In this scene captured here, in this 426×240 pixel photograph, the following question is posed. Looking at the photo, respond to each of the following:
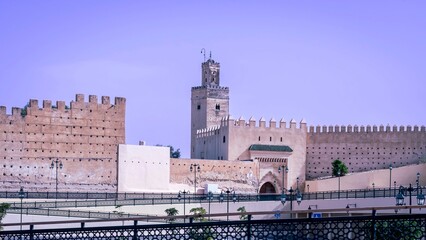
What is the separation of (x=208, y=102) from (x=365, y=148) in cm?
967

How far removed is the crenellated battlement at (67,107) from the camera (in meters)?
38.8

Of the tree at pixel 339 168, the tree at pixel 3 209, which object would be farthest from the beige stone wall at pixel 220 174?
the tree at pixel 3 209

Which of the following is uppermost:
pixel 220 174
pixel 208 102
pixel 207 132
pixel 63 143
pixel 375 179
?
pixel 208 102

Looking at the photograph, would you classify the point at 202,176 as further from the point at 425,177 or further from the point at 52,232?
the point at 52,232

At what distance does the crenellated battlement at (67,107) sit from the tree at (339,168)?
36.1ft

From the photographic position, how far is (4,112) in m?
38.8

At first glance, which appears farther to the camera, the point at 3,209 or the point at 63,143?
the point at 63,143

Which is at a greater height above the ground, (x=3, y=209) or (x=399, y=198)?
(x=399, y=198)

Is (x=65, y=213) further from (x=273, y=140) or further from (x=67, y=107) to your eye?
(x=273, y=140)

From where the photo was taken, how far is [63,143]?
1559 inches

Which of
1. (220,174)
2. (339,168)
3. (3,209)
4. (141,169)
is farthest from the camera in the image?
(339,168)

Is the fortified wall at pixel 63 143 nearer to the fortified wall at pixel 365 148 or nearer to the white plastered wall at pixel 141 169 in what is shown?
the white plastered wall at pixel 141 169

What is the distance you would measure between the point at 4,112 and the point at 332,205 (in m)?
13.2

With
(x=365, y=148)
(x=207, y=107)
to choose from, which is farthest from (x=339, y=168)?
(x=207, y=107)
